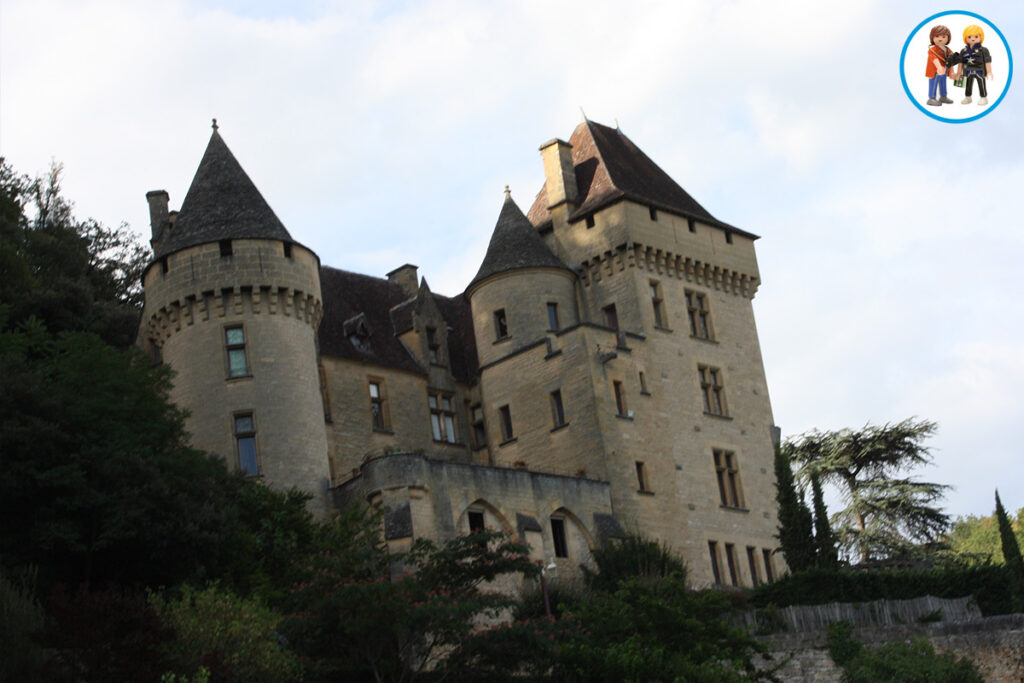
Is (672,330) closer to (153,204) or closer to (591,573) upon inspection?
(591,573)

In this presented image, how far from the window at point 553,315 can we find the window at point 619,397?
2896 mm

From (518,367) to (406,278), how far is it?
6083 mm

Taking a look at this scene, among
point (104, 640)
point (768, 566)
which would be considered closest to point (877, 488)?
point (768, 566)

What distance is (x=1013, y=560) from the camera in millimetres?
43344

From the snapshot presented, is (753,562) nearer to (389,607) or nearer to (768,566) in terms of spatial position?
(768,566)

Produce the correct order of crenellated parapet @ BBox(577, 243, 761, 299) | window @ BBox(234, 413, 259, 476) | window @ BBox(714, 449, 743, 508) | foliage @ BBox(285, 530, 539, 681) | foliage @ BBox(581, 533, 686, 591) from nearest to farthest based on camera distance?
foliage @ BBox(285, 530, 539, 681) → window @ BBox(234, 413, 259, 476) → foliage @ BBox(581, 533, 686, 591) → window @ BBox(714, 449, 743, 508) → crenellated parapet @ BBox(577, 243, 761, 299)

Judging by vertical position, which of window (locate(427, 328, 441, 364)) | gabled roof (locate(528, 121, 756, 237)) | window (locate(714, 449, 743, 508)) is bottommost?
window (locate(714, 449, 743, 508))

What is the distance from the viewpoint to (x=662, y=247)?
4838cm

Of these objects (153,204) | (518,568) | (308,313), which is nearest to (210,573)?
(518,568)

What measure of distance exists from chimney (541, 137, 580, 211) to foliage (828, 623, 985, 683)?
58.0ft

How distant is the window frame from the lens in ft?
154

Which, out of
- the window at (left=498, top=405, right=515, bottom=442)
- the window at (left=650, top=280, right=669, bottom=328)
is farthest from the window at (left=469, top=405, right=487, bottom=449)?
the window at (left=650, top=280, right=669, bottom=328)

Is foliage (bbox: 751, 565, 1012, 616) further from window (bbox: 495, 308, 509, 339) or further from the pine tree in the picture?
window (bbox: 495, 308, 509, 339)

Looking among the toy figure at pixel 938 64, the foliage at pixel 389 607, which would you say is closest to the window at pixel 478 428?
the foliage at pixel 389 607
